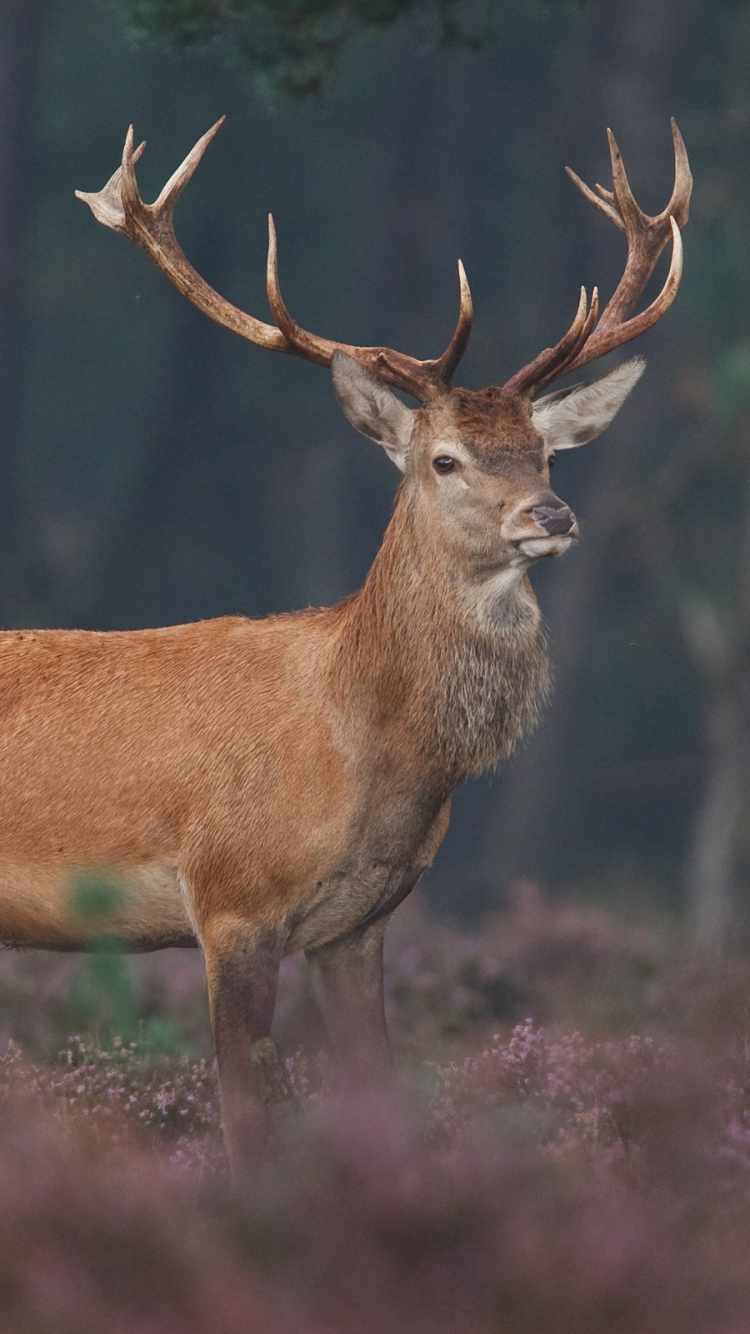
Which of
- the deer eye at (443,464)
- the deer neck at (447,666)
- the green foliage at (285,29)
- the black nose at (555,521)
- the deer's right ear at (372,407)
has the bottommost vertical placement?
A: the deer neck at (447,666)

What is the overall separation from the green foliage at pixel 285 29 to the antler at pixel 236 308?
39.8 inches

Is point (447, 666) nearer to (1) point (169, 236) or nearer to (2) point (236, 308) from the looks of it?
(2) point (236, 308)

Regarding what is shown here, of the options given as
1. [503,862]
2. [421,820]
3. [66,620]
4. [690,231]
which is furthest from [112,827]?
[66,620]

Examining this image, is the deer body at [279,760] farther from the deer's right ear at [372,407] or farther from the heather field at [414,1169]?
the heather field at [414,1169]

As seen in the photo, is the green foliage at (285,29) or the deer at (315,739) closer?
the deer at (315,739)

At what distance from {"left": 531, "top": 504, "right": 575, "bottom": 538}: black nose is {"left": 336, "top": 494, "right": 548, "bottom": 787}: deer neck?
0.27 meters

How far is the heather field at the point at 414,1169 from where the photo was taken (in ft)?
10.4

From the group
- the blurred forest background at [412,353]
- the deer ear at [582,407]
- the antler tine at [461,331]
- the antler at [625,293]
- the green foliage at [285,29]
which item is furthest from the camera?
the blurred forest background at [412,353]

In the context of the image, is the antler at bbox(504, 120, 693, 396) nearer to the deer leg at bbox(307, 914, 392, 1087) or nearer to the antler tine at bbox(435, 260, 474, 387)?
the antler tine at bbox(435, 260, 474, 387)

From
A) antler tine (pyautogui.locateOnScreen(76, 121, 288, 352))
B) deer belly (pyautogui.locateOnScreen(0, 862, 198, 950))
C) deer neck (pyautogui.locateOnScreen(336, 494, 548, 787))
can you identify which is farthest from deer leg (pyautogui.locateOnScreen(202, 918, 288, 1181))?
antler tine (pyautogui.locateOnScreen(76, 121, 288, 352))

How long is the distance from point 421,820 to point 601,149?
45.7ft

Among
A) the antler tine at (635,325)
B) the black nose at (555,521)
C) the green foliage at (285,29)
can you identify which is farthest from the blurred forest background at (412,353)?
the black nose at (555,521)

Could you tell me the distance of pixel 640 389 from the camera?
1736 centimetres

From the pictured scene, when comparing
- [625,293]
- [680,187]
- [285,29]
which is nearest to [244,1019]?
[625,293]
